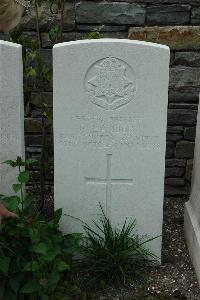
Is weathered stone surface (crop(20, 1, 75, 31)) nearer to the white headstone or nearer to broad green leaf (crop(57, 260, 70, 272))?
the white headstone

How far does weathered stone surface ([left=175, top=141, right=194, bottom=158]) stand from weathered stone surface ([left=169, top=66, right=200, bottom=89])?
0.51 m

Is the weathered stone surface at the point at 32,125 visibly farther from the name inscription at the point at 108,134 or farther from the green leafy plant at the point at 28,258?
the green leafy plant at the point at 28,258

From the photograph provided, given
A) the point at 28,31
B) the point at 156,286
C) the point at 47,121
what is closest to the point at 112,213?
the point at 156,286

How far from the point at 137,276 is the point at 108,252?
273 millimetres

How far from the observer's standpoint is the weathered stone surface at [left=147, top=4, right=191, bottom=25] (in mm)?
3658

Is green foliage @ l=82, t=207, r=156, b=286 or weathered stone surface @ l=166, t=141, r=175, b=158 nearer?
green foliage @ l=82, t=207, r=156, b=286

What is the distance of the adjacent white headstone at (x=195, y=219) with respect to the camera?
119 inches

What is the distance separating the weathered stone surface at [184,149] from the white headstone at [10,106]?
1.56 meters

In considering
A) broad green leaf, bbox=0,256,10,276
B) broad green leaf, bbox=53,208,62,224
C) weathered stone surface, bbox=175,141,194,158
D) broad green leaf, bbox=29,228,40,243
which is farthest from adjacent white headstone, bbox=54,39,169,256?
weathered stone surface, bbox=175,141,194,158

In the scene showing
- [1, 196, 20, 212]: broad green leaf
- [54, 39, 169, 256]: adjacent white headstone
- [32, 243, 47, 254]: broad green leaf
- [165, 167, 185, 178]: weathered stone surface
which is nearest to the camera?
[32, 243, 47, 254]: broad green leaf

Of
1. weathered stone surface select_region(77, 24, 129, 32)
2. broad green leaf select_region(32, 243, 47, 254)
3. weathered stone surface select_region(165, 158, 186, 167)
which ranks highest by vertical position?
weathered stone surface select_region(77, 24, 129, 32)

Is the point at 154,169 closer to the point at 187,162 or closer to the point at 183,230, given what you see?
the point at 183,230

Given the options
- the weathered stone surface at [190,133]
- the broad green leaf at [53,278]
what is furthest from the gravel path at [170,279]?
the weathered stone surface at [190,133]

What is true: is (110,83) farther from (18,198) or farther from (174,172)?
(174,172)
